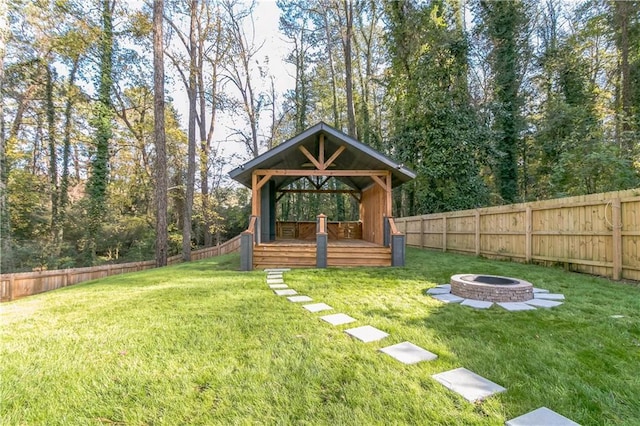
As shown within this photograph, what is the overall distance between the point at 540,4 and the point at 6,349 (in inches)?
887

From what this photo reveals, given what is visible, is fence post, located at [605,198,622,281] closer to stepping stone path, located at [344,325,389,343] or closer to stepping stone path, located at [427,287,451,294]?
stepping stone path, located at [427,287,451,294]

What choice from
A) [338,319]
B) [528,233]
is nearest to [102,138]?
[338,319]

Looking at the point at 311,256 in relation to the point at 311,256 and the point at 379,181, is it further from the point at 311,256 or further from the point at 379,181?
the point at 379,181

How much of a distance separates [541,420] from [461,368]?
0.59 metres

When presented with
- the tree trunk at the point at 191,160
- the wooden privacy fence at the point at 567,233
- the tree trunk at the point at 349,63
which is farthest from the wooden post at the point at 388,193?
the tree trunk at the point at 191,160

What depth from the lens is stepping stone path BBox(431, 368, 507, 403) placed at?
1870mm

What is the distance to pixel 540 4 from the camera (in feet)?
51.0

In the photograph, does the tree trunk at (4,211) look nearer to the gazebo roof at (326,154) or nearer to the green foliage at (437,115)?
the gazebo roof at (326,154)

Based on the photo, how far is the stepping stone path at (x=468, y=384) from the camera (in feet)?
6.14

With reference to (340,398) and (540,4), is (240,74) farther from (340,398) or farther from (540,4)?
(340,398)

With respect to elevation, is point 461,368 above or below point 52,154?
below

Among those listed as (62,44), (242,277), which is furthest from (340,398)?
(62,44)

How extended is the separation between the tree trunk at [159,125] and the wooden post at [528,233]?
10553mm

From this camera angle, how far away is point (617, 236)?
5.16 m
